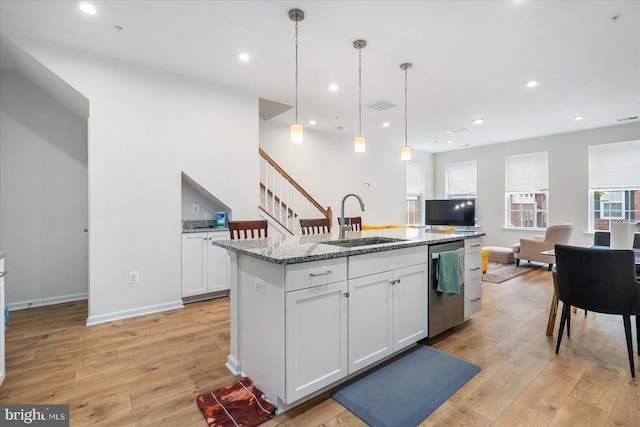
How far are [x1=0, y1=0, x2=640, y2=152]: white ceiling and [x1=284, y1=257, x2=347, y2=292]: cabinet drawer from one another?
2.15 meters

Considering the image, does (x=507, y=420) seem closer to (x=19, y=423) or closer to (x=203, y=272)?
(x=19, y=423)

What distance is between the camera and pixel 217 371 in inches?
91.9

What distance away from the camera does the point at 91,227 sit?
3.34 metres

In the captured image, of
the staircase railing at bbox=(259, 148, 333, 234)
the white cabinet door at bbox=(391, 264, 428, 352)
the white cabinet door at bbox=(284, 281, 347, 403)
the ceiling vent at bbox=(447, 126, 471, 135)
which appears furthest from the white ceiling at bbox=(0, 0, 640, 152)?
the white cabinet door at bbox=(284, 281, 347, 403)

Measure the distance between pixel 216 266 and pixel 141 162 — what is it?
158cm

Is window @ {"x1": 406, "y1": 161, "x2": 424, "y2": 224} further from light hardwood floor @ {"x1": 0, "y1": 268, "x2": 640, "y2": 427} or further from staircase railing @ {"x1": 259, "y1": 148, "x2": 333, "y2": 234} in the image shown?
light hardwood floor @ {"x1": 0, "y1": 268, "x2": 640, "y2": 427}

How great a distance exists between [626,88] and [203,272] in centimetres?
632

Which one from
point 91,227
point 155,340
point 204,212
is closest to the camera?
point 155,340

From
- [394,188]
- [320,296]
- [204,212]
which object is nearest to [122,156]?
[204,212]

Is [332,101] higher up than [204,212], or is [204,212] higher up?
[332,101]

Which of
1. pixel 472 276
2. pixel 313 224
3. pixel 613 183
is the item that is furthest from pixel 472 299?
pixel 613 183

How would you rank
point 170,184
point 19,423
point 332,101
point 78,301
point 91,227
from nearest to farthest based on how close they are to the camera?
1. point 19,423
2. point 91,227
3. point 170,184
4. point 78,301
5. point 332,101

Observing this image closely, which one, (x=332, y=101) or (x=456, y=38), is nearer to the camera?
(x=456, y=38)

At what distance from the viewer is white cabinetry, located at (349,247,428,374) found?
6.89 feet
